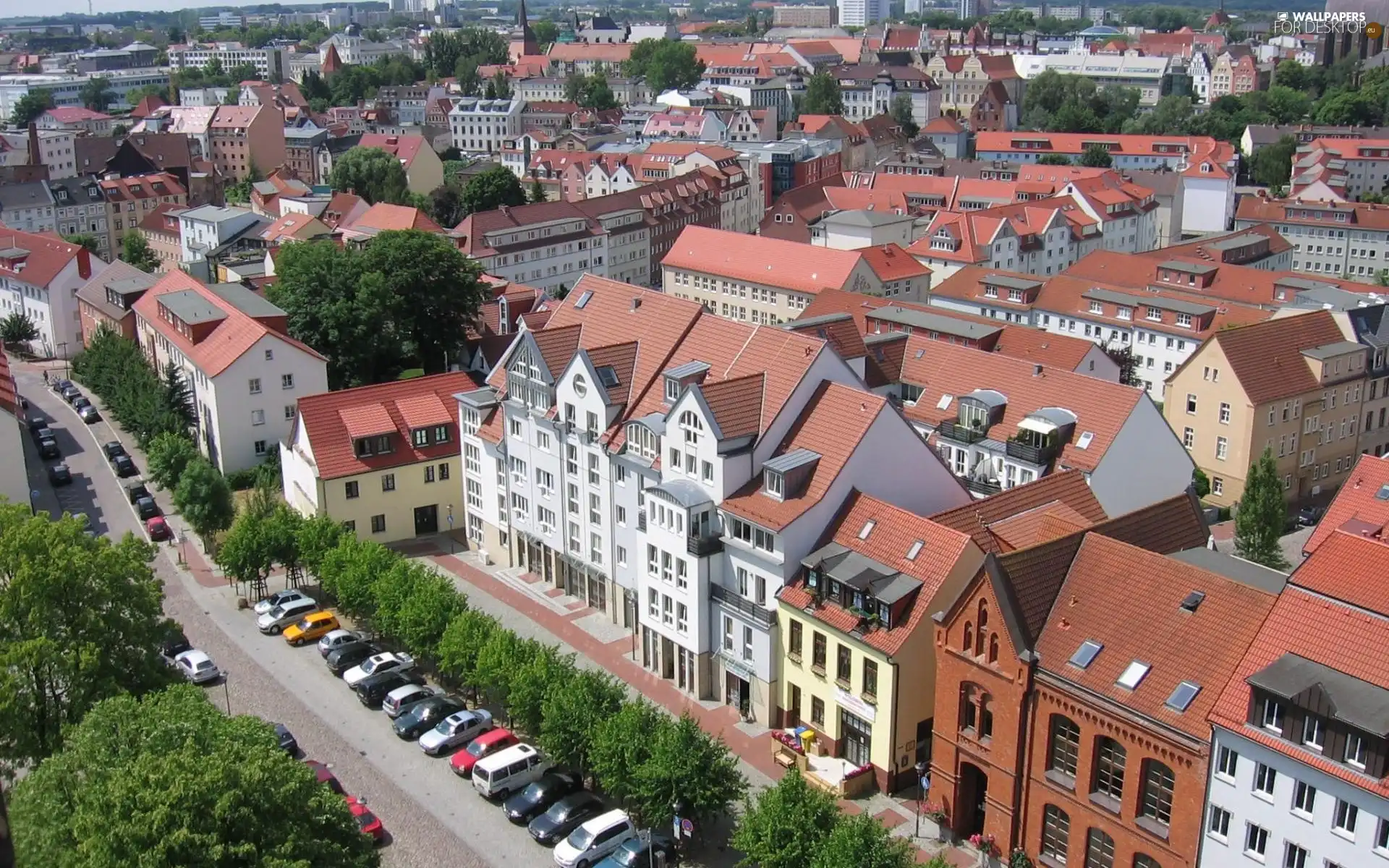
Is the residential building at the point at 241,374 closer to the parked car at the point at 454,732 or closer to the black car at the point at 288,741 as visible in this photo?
the black car at the point at 288,741

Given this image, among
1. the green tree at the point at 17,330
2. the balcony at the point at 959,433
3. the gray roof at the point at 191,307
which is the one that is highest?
the gray roof at the point at 191,307

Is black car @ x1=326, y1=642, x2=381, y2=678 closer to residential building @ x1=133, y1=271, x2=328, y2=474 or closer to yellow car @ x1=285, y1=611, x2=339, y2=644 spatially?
yellow car @ x1=285, y1=611, x2=339, y2=644

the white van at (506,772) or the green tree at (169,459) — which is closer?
the white van at (506,772)

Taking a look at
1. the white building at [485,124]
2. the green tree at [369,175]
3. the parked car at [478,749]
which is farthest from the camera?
the white building at [485,124]

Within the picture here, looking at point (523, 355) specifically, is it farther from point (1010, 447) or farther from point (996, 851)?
point (996, 851)

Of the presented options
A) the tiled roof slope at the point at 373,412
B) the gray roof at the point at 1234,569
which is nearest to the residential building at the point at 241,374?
the tiled roof slope at the point at 373,412

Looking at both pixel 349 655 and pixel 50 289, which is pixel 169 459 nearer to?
pixel 349 655

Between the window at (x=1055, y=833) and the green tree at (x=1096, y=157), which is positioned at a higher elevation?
the green tree at (x=1096, y=157)

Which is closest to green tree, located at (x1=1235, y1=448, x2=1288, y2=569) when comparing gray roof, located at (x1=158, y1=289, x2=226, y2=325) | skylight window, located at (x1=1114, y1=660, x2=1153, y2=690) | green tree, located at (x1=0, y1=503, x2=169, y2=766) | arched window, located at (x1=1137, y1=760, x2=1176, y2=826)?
skylight window, located at (x1=1114, y1=660, x2=1153, y2=690)
